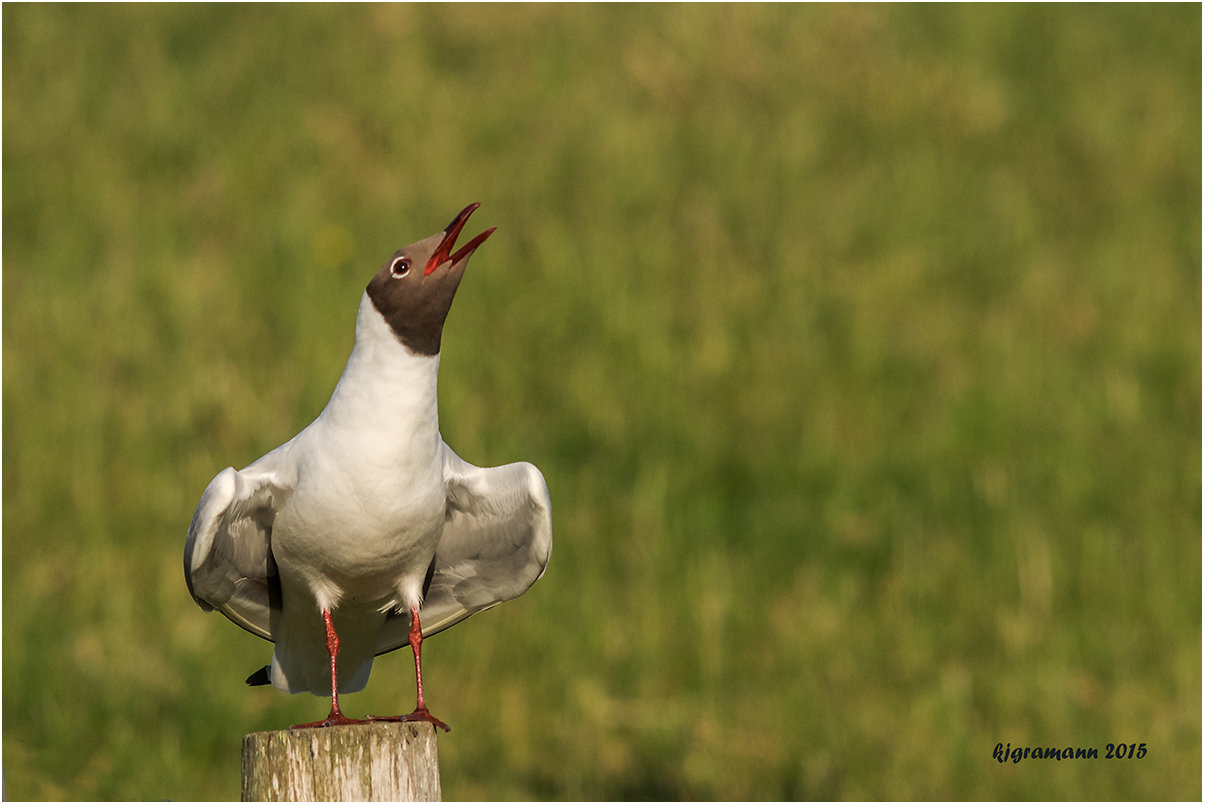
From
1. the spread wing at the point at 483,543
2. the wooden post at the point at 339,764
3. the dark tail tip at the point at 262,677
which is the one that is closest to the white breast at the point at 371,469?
the spread wing at the point at 483,543

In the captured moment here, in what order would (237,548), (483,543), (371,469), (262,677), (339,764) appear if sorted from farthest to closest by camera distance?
(262,677) < (483,543) < (237,548) < (371,469) < (339,764)

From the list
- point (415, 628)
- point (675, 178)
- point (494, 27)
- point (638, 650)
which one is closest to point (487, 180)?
point (675, 178)

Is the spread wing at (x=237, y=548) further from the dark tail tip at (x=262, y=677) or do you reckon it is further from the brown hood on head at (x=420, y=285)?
the brown hood on head at (x=420, y=285)

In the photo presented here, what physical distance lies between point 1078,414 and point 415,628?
27.4 ft

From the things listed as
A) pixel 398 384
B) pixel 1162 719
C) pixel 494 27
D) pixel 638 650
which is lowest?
pixel 1162 719

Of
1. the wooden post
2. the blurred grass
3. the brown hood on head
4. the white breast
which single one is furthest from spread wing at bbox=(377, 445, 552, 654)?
the blurred grass

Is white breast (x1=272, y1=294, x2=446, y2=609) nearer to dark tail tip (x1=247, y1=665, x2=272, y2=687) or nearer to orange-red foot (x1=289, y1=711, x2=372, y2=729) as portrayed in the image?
orange-red foot (x1=289, y1=711, x2=372, y2=729)

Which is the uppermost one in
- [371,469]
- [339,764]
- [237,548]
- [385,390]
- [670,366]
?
[670,366]

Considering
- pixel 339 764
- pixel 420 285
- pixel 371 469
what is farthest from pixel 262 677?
pixel 420 285

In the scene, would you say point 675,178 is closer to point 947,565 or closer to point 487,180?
point 487,180

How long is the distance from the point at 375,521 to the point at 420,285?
72 cm

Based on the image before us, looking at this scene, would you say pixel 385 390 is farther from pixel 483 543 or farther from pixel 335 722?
pixel 335 722

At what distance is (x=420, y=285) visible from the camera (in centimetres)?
387

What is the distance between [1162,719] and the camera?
8648mm
